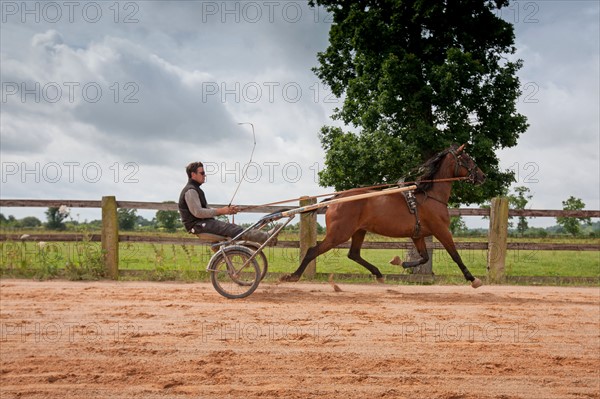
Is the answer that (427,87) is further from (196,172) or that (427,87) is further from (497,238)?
(196,172)

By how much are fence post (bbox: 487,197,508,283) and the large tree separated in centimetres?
231

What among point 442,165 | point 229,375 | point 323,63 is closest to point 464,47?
point 323,63

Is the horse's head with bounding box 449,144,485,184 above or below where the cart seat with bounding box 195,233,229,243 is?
above

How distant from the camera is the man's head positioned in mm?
6844

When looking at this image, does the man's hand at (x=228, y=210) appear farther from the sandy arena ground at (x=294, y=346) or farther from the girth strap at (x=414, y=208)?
the girth strap at (x=414, y=208)

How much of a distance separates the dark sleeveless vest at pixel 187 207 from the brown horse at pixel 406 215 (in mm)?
1806

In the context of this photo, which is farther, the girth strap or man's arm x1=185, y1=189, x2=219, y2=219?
the girth strap

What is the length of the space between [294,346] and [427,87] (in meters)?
9.39

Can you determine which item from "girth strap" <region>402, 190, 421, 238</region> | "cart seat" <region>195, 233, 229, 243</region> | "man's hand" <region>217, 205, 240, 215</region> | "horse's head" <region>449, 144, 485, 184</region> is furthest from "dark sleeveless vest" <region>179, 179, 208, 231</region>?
"horse's head" <region>449, 144, 485, 184</region>

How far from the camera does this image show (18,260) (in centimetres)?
1109

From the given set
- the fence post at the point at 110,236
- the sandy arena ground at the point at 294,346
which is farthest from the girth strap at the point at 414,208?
the fence post at the point at 110,236

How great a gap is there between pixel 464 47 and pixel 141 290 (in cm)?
1087

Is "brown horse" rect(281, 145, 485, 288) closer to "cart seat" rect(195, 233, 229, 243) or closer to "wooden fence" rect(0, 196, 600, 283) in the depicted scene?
"cart seat" rect(195, 233, 229, 243)

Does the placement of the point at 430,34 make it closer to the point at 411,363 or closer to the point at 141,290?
the point at 141,290
